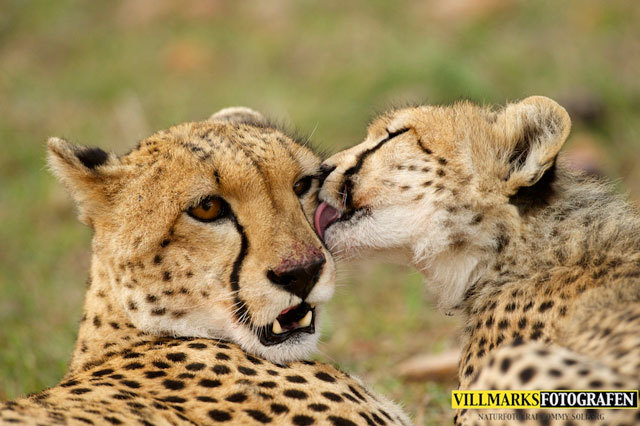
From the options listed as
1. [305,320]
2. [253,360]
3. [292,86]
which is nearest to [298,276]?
[305,320]

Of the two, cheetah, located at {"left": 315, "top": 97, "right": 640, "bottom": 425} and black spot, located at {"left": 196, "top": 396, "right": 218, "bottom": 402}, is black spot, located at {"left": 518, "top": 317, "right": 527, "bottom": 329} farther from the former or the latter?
black spot, located at {"left": 196, "top": 396, "right": 218, "bottom": 402}

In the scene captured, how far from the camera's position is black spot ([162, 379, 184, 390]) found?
2471 millimetres

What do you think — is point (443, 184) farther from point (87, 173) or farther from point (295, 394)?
point (87, 173)

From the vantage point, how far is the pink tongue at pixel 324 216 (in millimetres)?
3070

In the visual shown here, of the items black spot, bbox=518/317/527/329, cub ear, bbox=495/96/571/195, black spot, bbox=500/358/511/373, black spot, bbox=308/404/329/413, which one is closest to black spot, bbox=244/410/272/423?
black spot, bbox=308/404/329/413

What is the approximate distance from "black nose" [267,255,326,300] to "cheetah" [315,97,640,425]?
38 centimetres

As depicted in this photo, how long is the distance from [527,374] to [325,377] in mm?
720

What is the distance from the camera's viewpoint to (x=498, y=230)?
276cm

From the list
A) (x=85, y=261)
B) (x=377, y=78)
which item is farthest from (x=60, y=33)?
(x=85, y=261)

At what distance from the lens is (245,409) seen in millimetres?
2424

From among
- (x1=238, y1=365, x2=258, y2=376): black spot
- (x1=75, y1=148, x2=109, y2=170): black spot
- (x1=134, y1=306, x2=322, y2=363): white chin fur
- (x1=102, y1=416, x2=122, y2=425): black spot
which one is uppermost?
(x1=75, y1=148, x2=109, y2=170): black spot

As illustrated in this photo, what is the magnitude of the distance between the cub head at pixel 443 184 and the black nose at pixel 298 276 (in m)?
0.39

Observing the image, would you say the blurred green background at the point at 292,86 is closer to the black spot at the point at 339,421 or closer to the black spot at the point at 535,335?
the black spot at the point at 339,421

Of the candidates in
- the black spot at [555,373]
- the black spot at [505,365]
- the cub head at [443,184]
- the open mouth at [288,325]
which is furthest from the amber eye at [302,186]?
the black spot at [555,373]
